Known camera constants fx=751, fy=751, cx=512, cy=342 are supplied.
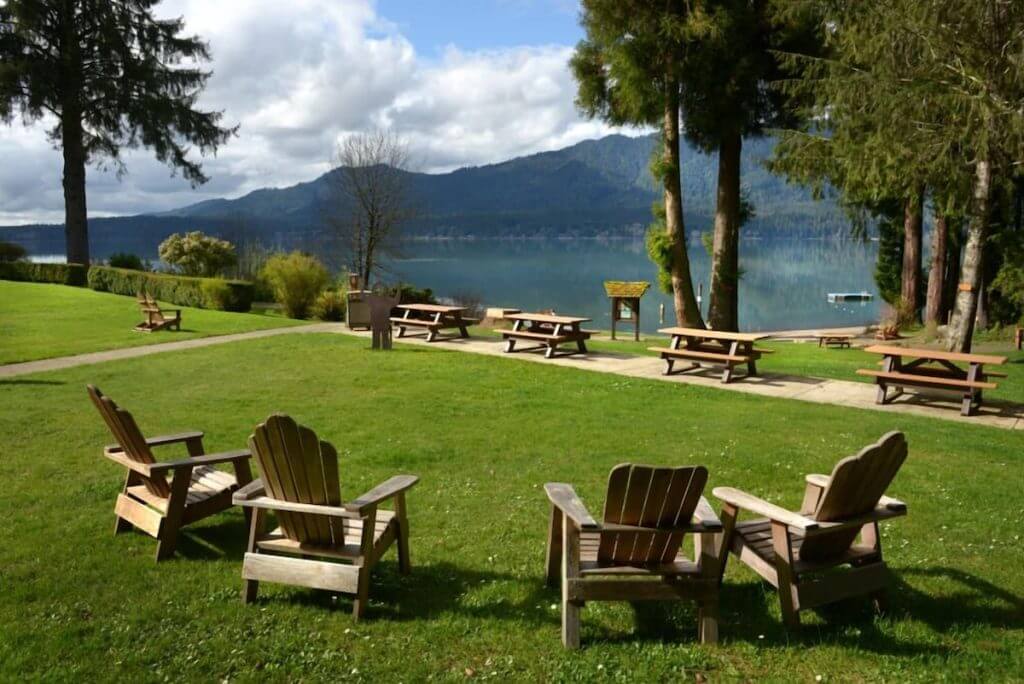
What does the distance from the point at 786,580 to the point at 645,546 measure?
0.74 meters

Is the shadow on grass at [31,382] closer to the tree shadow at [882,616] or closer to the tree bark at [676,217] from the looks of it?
the tree shadow at [882,616]

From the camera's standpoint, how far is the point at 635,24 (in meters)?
17.5

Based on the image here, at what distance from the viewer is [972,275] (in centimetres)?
1314

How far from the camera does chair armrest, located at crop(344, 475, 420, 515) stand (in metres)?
3.76

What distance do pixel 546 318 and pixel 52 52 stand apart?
95.3ft

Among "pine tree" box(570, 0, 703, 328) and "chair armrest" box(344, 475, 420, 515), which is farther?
"pine tree" box(570, 0, 703, 328)

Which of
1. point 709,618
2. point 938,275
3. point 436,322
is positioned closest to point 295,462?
point 709,618

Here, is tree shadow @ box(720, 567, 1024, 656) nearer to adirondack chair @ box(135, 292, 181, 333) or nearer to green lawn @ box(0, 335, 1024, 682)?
green lawn @ box(0, 335, 1024, 682)

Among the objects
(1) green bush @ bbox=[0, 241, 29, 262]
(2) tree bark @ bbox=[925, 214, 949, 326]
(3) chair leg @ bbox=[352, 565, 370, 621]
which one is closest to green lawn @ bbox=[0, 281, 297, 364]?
(1) green bush @ bbox=[0, 241, 29, 262]

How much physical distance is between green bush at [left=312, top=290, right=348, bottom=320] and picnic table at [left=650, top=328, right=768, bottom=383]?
1545 cm

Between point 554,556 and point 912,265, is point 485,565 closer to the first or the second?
point 554,556

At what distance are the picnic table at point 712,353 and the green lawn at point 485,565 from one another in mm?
2163

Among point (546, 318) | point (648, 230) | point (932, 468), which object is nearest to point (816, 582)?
point (932, 468)

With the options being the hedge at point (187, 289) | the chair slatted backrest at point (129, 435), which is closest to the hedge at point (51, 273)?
the hedge at point (187, 289)
